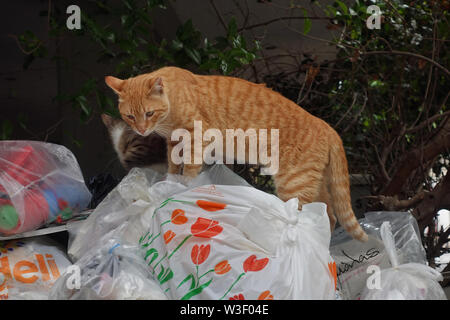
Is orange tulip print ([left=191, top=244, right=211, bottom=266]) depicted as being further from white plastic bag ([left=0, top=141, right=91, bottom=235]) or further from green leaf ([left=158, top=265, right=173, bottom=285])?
white plastic bag ([left=0, top=141, right=91, bottom=235])

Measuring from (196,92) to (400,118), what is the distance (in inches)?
49.9

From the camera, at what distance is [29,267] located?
128 cm

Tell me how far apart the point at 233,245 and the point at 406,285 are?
438mm

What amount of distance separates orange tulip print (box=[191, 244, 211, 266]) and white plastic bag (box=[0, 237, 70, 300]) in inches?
16.4

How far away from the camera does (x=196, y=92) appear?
5.07 feet

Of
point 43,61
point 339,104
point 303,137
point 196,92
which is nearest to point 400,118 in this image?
point 339,104

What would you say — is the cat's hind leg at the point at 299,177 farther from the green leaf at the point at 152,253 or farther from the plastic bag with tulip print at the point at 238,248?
the green leaf at the point at 152,253

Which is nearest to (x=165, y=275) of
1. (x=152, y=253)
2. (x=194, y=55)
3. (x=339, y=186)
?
(x=152, y=253)

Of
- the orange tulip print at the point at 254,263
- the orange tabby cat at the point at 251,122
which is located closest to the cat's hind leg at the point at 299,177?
the orange tabby cat at the point at 251,122

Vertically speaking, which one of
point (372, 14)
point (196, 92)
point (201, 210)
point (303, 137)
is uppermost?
point (372, 14)

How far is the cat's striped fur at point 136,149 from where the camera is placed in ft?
5.25

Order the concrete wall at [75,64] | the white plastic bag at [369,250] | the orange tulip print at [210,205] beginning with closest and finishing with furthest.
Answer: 1. the orange tulip print at [210,205]
2. the white plastic bag at [369,250]
3. the concrete wall at [75,64]

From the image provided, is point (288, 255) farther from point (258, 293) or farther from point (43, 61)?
point (43, 61)

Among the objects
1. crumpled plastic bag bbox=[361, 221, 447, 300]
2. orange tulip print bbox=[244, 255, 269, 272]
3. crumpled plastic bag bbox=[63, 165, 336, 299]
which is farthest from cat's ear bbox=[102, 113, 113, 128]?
crumpled plastic bag bbox=[361, 221, 447, 300]
